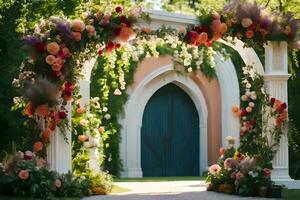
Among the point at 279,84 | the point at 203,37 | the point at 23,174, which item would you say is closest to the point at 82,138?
the point at 23,174

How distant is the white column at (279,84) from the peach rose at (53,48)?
392 centimetres

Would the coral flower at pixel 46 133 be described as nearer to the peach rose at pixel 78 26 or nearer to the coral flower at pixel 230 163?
the peach rose at pixel 78 26

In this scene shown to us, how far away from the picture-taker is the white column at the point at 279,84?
470 inches

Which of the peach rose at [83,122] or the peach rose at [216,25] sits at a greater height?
the peach rose at [216,25]

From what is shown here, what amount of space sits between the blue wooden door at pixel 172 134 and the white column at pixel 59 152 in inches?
286

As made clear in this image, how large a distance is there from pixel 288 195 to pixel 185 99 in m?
8.37

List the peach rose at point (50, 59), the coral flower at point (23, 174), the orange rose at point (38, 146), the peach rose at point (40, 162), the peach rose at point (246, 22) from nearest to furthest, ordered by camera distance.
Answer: the coral flower at point (23, 174)
the peach rose at point (40, 162)
the peach rose at point (50, 59)
the orange rose at point (38, 146)
the peach rose at point (246, 22)

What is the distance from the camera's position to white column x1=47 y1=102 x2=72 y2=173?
11078 mm

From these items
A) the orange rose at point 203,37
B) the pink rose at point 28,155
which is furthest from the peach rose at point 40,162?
the orange rose at point 203,37

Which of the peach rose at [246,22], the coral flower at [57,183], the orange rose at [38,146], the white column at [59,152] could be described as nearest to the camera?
the coral flower at [57,183]

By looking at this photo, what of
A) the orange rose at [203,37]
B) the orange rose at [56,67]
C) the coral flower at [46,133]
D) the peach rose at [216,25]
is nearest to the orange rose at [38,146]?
the coral flower at [46,133]

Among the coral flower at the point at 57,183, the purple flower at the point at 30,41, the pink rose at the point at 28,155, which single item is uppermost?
the purple flower at the point at 30,41

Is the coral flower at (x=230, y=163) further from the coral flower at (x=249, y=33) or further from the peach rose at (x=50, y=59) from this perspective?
the peach rose at (x=50, y=59)

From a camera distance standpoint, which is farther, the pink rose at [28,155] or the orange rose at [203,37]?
the orange rose at [203,37]
